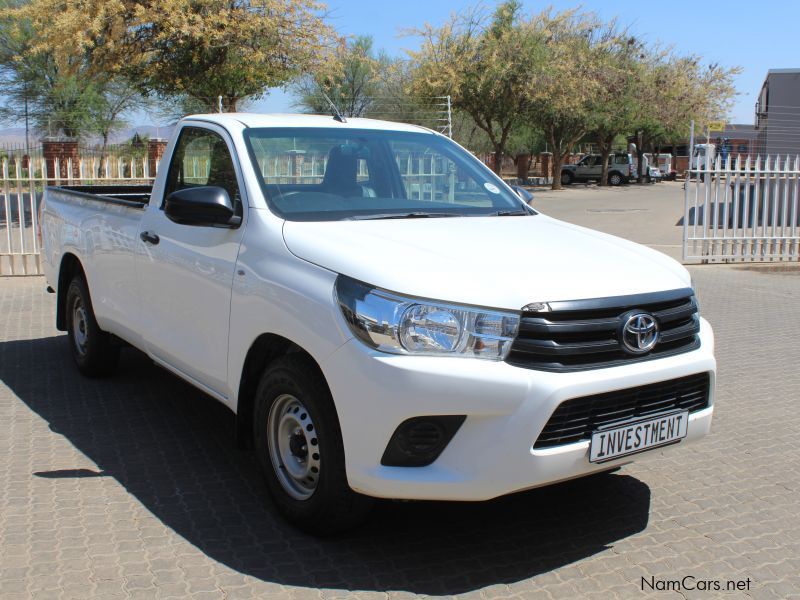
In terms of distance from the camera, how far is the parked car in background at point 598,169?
51344 mm

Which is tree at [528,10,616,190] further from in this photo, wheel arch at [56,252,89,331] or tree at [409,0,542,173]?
wheel arch at [56,252,89,331]

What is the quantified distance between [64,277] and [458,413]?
15.4 ft

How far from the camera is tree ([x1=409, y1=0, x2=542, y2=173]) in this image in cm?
3559

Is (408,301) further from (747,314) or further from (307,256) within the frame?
(747,314)

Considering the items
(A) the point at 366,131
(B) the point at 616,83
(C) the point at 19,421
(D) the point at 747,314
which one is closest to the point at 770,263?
(D) the point at 747,314

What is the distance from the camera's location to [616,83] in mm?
43188

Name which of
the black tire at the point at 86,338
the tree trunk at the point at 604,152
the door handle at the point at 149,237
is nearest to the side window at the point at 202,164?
the door handle at the point at 149,237

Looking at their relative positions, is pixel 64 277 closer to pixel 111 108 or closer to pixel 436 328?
pixel 436 328

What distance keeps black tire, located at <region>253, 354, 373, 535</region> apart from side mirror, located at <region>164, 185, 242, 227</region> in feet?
2.70

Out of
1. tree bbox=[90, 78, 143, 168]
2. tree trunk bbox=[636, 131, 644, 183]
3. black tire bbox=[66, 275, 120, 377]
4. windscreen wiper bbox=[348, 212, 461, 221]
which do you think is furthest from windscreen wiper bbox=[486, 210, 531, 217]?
tree trunk bbox=[636, 131, 644, 183]

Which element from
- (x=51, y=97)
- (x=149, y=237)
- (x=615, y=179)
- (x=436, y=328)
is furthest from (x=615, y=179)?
(x=436, y=328)

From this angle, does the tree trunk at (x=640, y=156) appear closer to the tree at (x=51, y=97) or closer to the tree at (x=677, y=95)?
the tree at (x=677, y=95)

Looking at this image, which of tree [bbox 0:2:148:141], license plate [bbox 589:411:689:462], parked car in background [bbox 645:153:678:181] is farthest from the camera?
parked car in background [bbox 645:153:678:181]

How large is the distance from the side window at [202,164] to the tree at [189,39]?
13.7 meters
